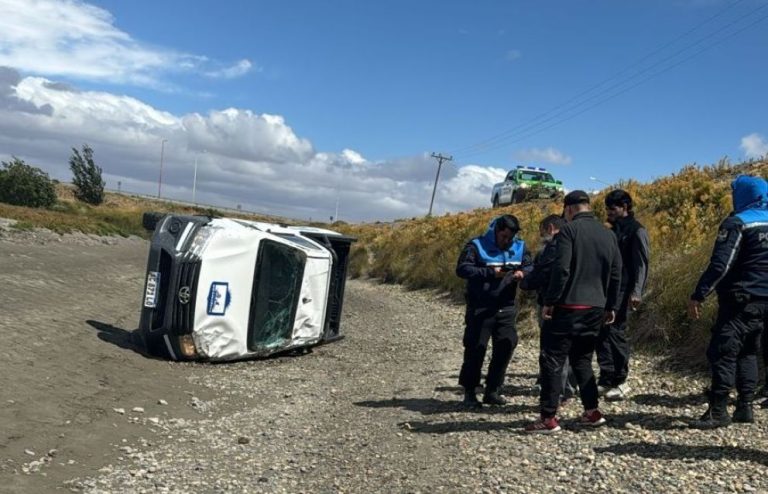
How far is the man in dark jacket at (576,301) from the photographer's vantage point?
5422mm

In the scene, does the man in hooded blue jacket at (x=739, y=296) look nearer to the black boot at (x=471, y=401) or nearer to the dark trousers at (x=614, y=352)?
the dark trousers at (x=614, y=352)

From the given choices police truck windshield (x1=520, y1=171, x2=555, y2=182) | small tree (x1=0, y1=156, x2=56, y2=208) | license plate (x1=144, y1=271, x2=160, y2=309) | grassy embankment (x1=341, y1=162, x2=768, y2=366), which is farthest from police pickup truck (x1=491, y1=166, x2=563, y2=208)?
small tree (x1=0, y1=156, x2=56, y2=208)

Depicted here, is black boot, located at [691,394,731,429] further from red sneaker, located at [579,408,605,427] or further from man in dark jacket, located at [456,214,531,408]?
man in dark jacket, located at [456,214,531,408]

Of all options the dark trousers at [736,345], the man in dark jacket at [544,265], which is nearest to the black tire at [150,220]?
the man in dark jacket at [544,265]

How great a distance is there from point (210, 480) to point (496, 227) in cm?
352

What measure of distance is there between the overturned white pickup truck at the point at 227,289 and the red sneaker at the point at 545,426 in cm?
427

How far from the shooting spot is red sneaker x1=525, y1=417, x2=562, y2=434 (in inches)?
221

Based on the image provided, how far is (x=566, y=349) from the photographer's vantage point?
555 centimetres

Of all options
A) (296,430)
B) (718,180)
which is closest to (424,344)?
(296,430)

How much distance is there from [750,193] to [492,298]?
95.5 inches

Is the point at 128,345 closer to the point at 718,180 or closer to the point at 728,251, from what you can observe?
the point at 728,251

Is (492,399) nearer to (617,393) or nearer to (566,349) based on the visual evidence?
(617,393)

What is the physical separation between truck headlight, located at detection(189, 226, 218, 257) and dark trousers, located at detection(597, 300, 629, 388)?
15.8 ft

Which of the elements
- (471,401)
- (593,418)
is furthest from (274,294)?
(593,418)
